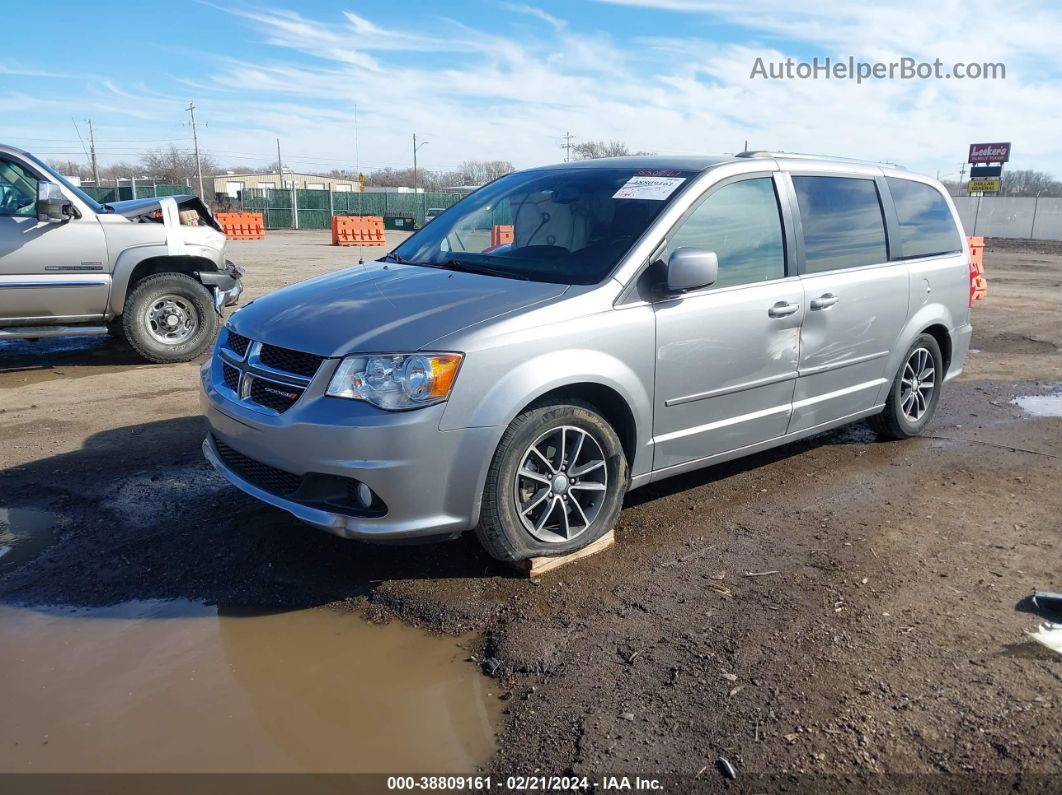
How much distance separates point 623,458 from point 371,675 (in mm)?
1546

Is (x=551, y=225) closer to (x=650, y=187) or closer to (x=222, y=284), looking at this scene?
(x=650, y=187)

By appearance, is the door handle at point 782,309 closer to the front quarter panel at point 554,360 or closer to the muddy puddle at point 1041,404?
the front quarter panel at point 554,360

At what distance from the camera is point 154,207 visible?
322 inches

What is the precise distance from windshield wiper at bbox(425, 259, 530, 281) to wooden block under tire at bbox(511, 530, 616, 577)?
133cm

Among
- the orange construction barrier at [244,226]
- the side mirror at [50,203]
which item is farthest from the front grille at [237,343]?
the orange construction barrier at [244,226]

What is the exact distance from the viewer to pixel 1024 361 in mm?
9172

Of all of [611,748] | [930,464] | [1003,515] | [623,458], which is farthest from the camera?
[930,464]

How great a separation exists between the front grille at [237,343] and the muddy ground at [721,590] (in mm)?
922

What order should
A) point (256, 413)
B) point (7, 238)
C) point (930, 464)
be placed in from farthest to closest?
point (7, 238) → point (930, 464) → point (256, 413)

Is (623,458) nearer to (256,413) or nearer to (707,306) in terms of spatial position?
(707,306)

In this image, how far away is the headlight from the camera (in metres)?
3.29

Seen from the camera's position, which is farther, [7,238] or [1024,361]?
[1024,361]

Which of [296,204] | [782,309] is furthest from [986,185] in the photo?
[782,309]

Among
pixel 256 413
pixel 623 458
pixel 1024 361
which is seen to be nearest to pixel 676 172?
pixel 623 458
